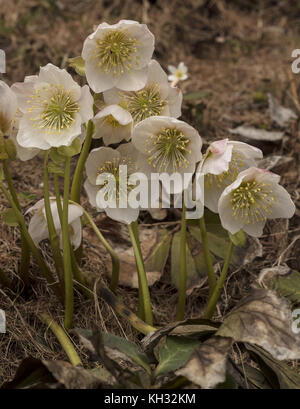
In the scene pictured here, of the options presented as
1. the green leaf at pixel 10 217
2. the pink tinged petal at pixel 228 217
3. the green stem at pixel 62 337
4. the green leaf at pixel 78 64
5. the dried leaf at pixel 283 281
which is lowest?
the green stem at pixel 62 337

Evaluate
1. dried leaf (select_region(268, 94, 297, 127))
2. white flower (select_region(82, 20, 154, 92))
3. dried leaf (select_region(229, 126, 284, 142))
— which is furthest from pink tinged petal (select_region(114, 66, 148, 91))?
dried leaf (select_region(268, 94, 297, 127))

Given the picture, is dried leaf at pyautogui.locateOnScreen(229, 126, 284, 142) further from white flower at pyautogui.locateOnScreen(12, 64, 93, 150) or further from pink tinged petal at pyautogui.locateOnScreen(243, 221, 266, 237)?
white flower at pyautogui.locateOnScreen(12, 64, 93, 150)

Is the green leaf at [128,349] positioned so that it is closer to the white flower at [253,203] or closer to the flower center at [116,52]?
the white flower at [253,203]

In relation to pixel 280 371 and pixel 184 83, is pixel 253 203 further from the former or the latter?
pixel 184 83

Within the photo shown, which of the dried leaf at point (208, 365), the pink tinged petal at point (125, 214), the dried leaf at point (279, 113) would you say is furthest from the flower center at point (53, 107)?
the dried leaf at point (279, 113)

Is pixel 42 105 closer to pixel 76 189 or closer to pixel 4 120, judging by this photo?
pixel 4 120
